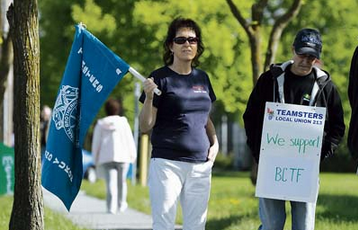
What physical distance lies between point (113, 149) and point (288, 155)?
6.98 meters

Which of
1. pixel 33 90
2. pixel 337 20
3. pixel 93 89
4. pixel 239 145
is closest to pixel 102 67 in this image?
pixel 93 89

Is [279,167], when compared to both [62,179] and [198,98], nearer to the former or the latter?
[198,98]

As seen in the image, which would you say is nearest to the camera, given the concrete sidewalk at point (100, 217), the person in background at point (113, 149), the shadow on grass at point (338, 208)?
the shadow on grass at point (338, 208)

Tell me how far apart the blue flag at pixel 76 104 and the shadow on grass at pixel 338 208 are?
426 cm

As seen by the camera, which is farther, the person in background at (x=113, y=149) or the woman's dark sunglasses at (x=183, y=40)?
the person in background at (x=113, y=149)

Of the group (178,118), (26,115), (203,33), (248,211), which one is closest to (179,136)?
(178,118)

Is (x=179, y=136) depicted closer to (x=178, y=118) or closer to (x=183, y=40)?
(x=178, y=118)

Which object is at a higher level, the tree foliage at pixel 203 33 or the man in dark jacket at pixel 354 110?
the tree foliage at pixel 203 33

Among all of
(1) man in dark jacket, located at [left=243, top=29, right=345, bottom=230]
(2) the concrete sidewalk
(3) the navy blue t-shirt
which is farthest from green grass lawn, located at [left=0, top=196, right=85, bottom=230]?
(1) man in dark jacket, located at [left=243, top=29, right=345, bottom=230]

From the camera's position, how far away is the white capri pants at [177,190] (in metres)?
7.07

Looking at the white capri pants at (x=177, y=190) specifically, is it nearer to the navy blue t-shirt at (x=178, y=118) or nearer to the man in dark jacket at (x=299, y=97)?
the navy blue t-shirt at (x=178, y=118)

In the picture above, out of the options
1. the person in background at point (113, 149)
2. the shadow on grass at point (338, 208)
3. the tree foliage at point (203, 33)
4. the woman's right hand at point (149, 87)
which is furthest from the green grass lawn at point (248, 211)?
the woman's right hand at point (149, 87)

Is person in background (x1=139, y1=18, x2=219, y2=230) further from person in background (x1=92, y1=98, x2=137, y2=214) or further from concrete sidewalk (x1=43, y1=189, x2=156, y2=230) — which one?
person in background (x1=92, y1=98, x2=137, y2=214)

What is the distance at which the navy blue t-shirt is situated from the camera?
23.2ft
